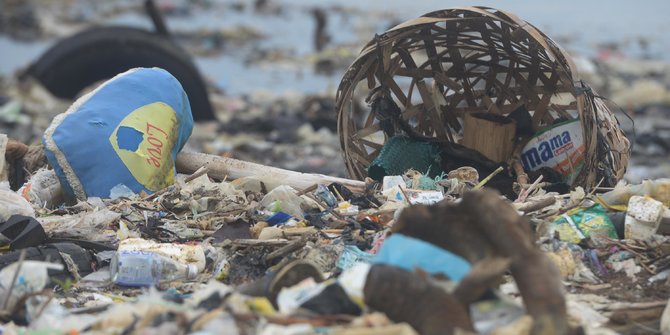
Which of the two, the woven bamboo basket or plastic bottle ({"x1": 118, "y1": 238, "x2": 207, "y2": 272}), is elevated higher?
the woven bamboo basket

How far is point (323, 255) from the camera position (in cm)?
324

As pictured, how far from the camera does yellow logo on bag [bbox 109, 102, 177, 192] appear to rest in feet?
14.4

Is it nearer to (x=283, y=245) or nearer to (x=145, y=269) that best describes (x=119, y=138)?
(x=145, y=269)

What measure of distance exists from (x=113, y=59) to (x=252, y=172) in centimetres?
521

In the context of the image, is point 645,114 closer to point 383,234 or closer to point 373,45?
point 373,45

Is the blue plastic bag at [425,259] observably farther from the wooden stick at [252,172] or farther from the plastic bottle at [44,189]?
the plastic bottle at [44,189]

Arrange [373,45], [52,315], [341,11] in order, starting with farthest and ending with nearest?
[341,11] < [373,45] < [52,315]

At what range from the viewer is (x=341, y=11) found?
2692 centimetres

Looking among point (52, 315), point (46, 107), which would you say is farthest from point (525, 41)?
point (46, 107)

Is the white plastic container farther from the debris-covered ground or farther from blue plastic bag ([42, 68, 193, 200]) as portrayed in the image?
blue plastic bag ([42, 68, 193, 200])

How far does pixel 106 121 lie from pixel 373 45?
1.42 meters

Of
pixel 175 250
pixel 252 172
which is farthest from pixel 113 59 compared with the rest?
pixel 175 250

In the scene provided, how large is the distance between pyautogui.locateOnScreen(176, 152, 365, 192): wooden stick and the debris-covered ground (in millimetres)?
11

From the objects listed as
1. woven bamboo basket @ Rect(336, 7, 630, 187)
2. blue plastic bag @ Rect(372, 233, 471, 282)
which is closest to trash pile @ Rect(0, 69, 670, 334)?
blue plastic bag @ Rect(372, 233, 471, 282)
